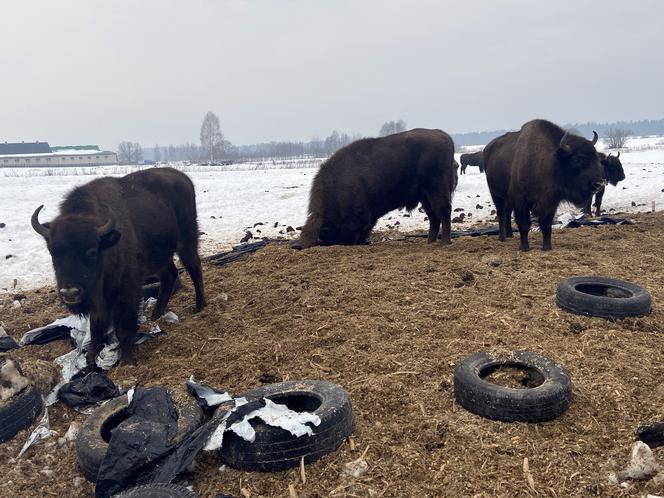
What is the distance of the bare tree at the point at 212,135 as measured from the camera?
109m

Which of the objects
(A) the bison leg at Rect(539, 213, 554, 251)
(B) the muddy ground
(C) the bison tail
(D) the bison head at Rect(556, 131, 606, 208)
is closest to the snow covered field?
(C) the bison tail

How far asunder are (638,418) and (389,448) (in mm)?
1948

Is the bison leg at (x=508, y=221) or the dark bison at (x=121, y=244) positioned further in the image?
the bison leg at (x=508, y=221)

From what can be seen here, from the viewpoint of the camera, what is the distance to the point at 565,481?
3172mm

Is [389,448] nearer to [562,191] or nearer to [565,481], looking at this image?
[565,481]

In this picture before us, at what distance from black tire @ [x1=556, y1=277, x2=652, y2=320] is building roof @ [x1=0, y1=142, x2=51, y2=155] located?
130m

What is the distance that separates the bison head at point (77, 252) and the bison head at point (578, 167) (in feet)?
25.2

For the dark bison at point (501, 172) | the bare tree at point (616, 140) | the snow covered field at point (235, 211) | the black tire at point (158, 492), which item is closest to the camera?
the black tire at point (158, 492)

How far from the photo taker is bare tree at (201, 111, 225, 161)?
10931 centimetres

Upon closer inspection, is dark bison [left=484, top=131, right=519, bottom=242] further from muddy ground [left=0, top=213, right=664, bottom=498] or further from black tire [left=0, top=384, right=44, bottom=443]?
black tire [left=0, top=384, right=44, bottom=443]

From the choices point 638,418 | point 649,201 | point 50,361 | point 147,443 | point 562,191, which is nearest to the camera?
point 147,443

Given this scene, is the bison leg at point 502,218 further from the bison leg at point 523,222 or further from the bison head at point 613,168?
the bison head at point 613,168

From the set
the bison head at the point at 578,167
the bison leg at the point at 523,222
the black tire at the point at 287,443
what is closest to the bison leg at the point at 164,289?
the black tire at the point at 287,443

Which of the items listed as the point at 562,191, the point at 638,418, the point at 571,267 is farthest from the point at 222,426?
the point at 562,191
